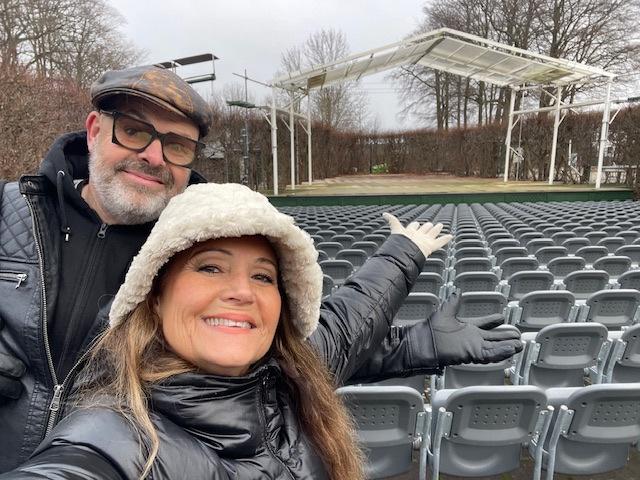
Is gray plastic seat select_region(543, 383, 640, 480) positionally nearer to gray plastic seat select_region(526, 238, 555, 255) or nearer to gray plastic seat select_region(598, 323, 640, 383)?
gray plastic seat select_region(598, 323, 640, 383)

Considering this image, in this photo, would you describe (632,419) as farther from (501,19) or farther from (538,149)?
(501,19)

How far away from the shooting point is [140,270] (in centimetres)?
89

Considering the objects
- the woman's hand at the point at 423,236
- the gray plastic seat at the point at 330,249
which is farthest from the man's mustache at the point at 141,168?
the gray plastic seat at the point at 330,249

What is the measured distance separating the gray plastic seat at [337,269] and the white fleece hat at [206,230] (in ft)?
13.4

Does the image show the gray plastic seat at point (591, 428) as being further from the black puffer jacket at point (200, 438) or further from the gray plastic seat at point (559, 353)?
the black puffer jacket at point (200, 438)

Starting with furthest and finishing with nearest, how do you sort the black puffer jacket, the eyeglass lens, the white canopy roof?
the white canopy roof
the eyeglass lens
the black puffer jacket

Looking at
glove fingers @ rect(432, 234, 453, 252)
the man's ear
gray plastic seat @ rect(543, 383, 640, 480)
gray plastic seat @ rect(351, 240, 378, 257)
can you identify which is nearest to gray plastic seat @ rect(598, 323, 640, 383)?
gray plastic seat @ rect(543, 383, 640, 480)

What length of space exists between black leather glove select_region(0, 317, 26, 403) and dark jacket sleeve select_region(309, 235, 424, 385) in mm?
780

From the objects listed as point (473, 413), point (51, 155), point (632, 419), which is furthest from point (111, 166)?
point (632, 419)

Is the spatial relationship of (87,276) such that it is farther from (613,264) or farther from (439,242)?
(613,264)

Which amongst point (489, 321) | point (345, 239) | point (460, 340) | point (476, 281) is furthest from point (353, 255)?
point (460, 340)

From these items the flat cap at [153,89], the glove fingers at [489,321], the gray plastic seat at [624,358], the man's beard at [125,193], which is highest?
the flat cap at [153,89]

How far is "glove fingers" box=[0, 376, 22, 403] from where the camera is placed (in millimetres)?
1072

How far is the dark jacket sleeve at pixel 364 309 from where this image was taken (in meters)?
1.34
